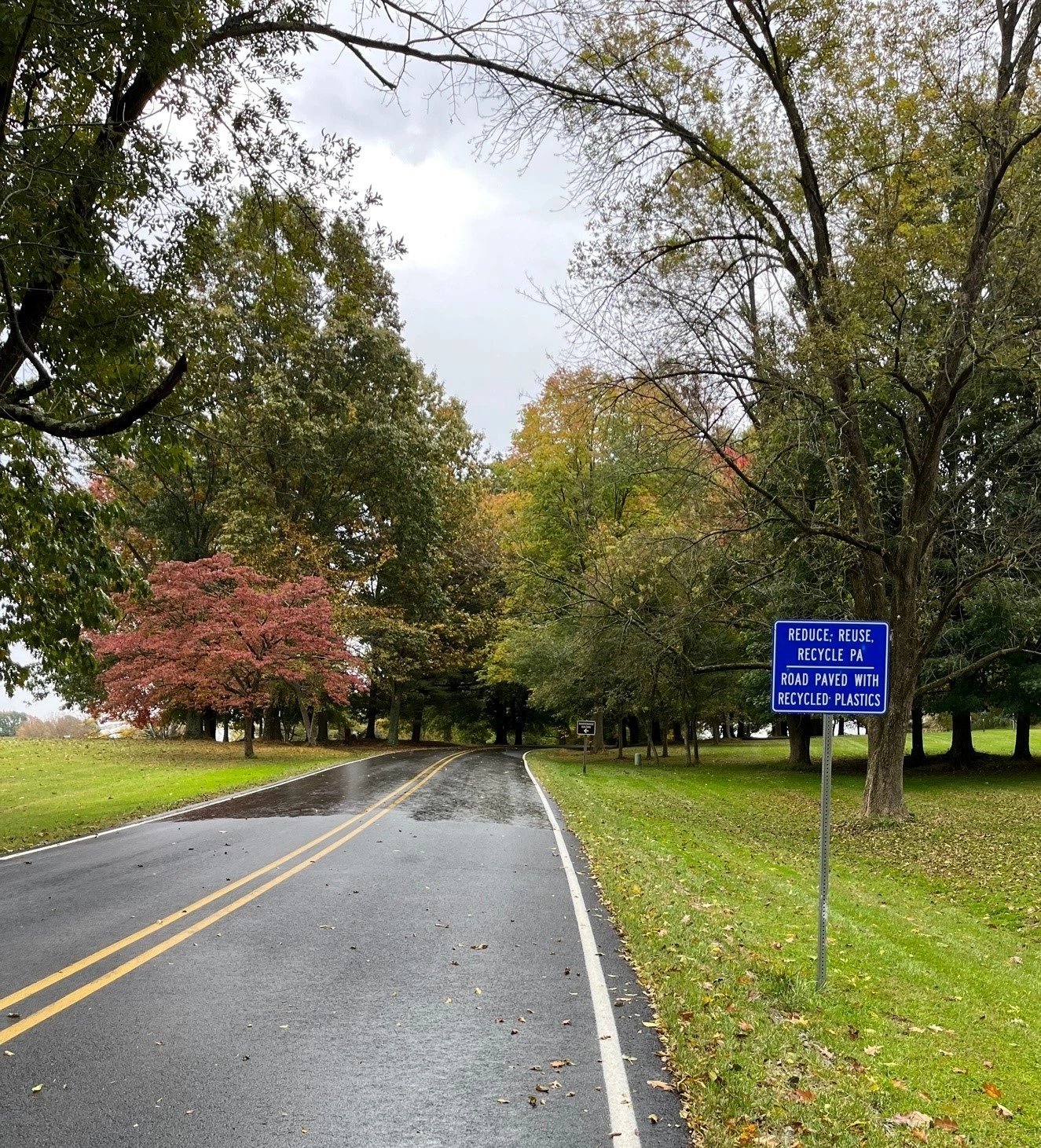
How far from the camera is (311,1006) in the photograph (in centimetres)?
511

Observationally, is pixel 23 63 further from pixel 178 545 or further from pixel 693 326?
pixel 178 545


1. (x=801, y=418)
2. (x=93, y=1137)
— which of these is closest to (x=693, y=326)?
(x=801, y=418)

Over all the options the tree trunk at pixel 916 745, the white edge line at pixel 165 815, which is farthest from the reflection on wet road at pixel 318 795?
the tree trunk at pixel 916 745

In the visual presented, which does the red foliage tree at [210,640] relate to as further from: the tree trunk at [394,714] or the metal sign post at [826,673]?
the metal sign post at [826,673]

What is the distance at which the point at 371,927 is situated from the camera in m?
6.89

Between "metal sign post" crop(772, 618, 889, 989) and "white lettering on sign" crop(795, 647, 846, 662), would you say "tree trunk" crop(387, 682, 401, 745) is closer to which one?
"metal sign post" crop(772, 618, 889, 989)

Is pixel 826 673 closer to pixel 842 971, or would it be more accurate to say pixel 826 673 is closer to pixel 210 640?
pixel 842 971

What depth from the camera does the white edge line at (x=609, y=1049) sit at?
3738 mm

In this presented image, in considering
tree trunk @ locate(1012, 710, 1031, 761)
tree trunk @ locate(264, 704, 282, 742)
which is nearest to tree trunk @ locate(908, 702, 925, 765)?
tree trunk @ locate(1012, 710, 1031, 761)

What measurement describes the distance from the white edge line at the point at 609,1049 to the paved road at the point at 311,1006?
3 cm

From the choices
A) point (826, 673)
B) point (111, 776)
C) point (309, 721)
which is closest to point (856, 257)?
point (826, 673)

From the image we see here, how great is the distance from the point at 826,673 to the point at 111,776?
19371 millimetres

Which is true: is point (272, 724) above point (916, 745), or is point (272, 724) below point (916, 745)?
below

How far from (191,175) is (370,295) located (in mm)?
2263
